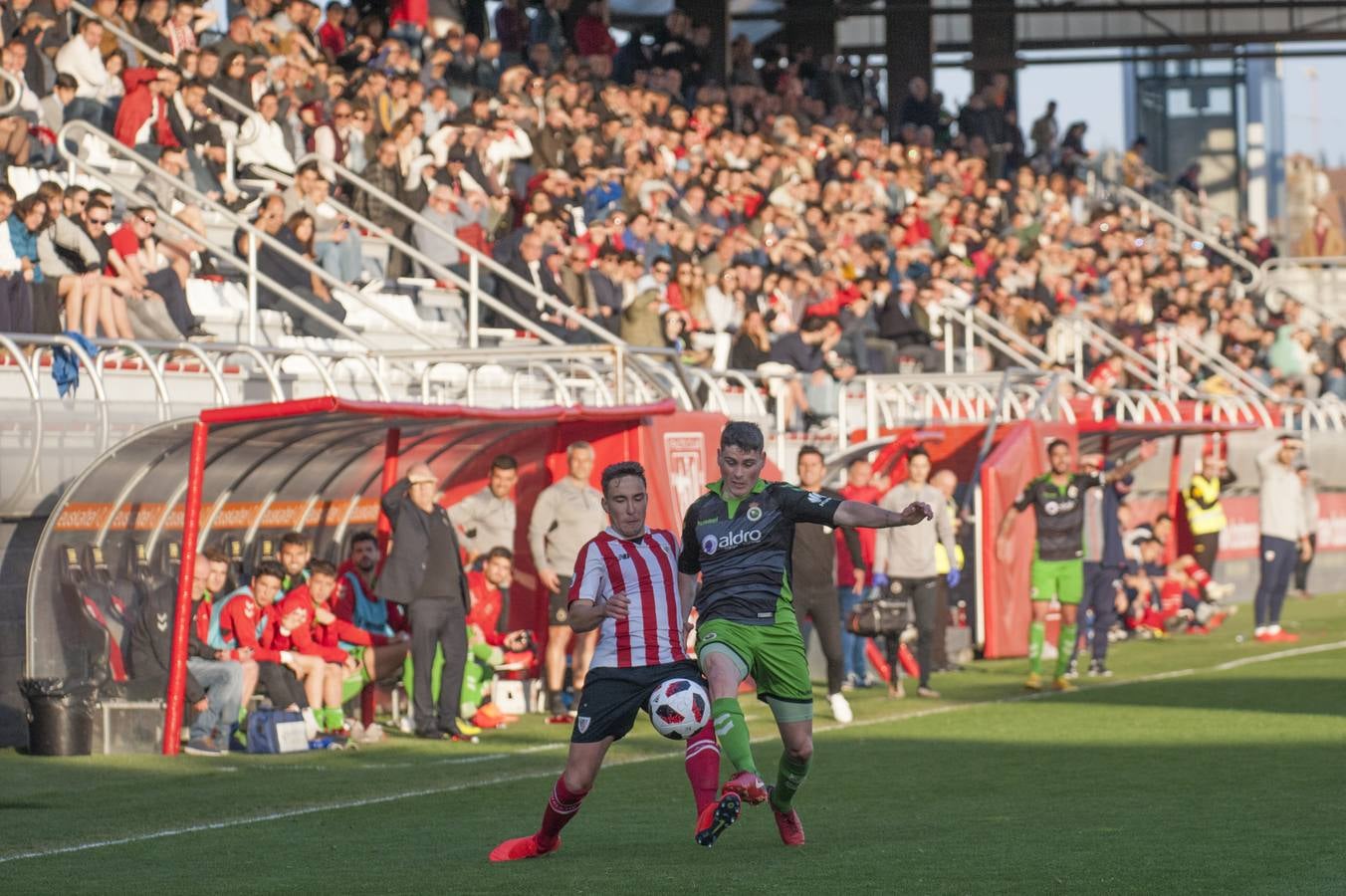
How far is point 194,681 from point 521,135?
472 inches

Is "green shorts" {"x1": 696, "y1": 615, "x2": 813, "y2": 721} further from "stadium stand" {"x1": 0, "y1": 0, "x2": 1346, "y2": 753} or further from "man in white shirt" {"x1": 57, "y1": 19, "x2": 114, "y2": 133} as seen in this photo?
"man in white shirt" {"x1": 57, "y1": 19, "x2": 114, "y2": 133}

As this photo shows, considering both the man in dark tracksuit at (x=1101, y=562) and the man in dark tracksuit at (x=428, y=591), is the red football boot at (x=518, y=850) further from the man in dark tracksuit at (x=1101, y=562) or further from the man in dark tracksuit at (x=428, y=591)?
the man in dark tracksuit at (x=1101, y=562)

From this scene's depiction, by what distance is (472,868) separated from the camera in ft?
30.0

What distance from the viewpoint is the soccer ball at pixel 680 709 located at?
354 inches

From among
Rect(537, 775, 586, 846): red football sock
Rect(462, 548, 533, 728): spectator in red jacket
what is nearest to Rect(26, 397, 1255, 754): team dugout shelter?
Rect(462, 548, 533, 728): spectator in red jacket

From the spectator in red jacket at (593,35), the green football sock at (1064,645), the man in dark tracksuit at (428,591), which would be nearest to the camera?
the man in dark tracksuit at (428,591)

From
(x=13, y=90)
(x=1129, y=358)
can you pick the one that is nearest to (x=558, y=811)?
(x=13, y=90)

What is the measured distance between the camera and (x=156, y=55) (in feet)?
69.6

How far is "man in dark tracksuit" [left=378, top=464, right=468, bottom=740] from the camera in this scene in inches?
586

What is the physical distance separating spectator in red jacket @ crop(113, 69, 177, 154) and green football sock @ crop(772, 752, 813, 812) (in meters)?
12.6

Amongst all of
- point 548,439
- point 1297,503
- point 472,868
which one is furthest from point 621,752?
point 1297,503

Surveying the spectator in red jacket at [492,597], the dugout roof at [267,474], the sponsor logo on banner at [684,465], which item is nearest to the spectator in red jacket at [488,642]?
the spectator in red jacket at [492,597]

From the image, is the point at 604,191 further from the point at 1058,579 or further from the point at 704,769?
the point at 704,769

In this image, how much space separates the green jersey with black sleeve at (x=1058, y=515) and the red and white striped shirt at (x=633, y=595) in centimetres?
923
